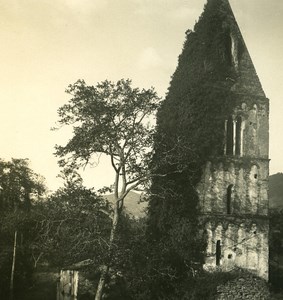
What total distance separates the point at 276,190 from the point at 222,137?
87213 mm

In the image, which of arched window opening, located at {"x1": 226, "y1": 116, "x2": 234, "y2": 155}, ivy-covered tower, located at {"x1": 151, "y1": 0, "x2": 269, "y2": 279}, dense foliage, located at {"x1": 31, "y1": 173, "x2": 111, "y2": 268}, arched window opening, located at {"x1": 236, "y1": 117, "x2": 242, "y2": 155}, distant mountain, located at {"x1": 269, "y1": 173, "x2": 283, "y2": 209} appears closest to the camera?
dense foliage, located at {"x1": 31, "y1": 173, "x2": 111, "y2": 268}

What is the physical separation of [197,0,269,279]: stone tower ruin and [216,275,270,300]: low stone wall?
2.24m

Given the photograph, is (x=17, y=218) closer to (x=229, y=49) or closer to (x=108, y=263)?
(x=108, y=263)

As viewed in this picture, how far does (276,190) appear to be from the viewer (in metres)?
108

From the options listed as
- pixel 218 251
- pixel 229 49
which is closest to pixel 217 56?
pixel 229 49

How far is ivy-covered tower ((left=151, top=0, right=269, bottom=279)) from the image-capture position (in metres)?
26.2

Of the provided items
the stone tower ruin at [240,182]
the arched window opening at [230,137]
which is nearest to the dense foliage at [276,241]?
the stone tower ruin at [240,182]

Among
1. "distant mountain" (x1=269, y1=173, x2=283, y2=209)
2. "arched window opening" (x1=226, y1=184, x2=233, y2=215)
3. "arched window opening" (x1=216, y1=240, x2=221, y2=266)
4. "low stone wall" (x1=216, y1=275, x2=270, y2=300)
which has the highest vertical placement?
"distant mountain" (x1=269, y1=173, x2=283, y2=209)

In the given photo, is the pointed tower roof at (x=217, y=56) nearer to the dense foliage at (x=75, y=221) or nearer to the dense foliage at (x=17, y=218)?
the dense foliage at (x=75, y=221)

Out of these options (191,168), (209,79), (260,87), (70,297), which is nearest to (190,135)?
(191,168)

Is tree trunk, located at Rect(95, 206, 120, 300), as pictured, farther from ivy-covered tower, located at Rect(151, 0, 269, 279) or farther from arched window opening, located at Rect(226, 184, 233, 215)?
arched window opening, located at Rect(226, 184, 233, 215)

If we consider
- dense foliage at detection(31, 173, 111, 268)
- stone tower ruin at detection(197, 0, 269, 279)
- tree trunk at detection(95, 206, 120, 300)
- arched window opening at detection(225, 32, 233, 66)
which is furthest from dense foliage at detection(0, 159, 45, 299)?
arched window opening at detection(225, 32, 233, 66)

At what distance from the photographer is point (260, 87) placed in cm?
2917

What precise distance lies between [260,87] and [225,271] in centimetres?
1317
